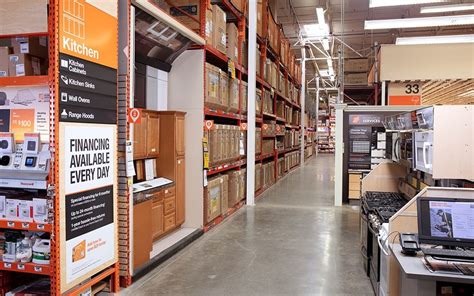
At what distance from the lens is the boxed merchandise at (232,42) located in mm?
7012

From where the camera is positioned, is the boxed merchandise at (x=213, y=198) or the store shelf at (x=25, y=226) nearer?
the store shelf at (x=25, y=226)

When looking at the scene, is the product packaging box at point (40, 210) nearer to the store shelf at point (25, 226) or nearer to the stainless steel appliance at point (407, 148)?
the store shelf at point (25, 226)

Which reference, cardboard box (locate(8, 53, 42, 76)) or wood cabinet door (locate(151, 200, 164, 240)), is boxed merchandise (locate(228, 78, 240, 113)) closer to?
wood cabinet door (locate(151, 200, 164, 240))

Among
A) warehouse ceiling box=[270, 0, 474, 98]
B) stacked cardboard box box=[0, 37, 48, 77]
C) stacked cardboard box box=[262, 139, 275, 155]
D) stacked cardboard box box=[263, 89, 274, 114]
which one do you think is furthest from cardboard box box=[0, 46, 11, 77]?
warehouse ceiling box=[270, 0, 474, 98]

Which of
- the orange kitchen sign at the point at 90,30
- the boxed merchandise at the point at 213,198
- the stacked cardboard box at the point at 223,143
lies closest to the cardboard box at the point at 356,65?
the stacked cardboard box at the point at 223,143

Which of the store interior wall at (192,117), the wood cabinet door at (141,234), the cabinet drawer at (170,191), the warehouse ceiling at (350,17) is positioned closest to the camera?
the wood cabinet door at (141,234)

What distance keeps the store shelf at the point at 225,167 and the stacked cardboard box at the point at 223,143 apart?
0.25ft

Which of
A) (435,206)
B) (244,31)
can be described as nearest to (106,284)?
(435,206)

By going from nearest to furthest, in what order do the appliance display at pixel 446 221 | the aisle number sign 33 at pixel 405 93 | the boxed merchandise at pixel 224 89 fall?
1. the appliance display at pixel 446 221
2. the boxed merchandise at pixel 224 89
3. the aisle number sign 33 at pixel 405 93

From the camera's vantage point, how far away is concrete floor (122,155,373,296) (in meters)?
3.71

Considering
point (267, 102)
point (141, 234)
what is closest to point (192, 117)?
point (141, 234)

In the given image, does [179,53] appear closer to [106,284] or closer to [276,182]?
[106,284]

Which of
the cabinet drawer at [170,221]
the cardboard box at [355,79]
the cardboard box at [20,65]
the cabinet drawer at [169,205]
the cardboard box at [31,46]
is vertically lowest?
the cabinet drawer at [170,221]

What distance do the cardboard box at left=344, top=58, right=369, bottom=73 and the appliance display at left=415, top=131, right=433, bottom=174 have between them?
15.5 meters
